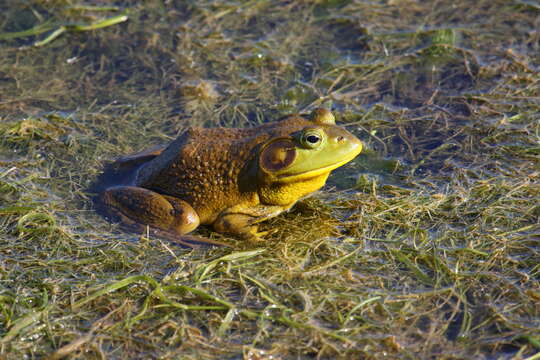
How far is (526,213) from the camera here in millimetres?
5004

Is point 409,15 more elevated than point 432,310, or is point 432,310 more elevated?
point 409,15

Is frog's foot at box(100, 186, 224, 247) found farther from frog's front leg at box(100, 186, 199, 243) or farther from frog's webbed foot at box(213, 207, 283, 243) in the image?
frog's webbed foot at box(213, 207, 283, 243)

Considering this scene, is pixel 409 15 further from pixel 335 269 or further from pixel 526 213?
pixel 335 269

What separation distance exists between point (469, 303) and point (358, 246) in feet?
3.05

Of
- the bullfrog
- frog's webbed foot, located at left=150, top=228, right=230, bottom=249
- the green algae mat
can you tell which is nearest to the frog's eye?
the bullfrog

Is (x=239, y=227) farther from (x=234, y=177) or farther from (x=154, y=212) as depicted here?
(x=154, y=212)

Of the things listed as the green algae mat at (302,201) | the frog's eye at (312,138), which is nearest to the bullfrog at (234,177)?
the frog's eye at (312,138)

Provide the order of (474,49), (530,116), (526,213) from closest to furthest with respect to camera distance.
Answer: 1. (526,213)
2. (530,116)
3. (474,49)

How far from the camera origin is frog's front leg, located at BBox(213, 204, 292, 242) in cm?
505

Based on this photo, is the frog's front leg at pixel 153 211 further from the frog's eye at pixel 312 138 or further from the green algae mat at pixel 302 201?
the frog's eye at pixel 312 138

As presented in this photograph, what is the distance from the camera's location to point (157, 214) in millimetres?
4984

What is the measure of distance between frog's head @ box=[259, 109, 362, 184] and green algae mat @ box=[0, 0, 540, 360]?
1.56ft

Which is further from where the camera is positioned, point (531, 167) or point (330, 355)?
point (531, 167)

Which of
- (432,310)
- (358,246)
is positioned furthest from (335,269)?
(432,310)
